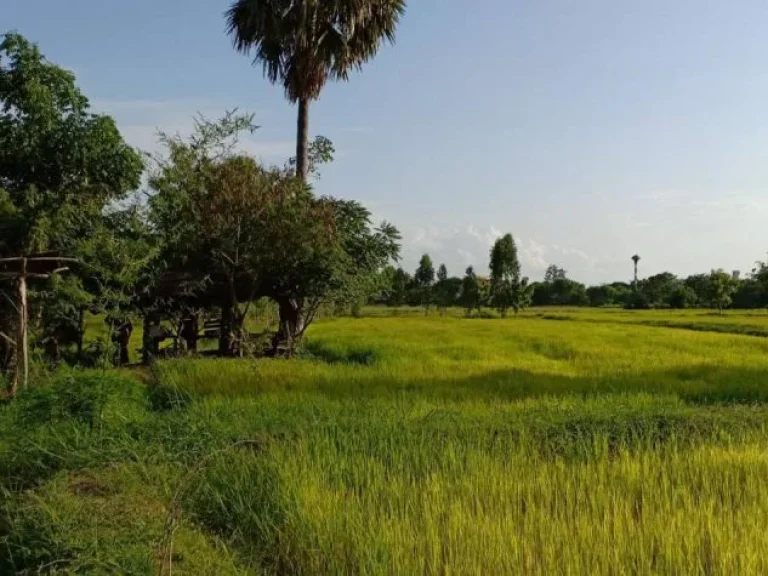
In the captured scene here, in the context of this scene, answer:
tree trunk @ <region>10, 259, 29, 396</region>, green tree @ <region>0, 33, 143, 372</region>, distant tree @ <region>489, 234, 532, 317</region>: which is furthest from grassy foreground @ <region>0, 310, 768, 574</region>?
distant tree @ <region>489, 234, 532, 317</region>

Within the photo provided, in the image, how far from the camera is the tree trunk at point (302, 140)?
16.2 m

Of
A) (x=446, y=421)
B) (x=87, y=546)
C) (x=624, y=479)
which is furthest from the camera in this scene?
(x=446, y=421)

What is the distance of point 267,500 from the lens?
486cm

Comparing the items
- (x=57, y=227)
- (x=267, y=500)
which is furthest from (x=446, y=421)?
(x=57, y=227)

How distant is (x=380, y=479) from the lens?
17.1 feet

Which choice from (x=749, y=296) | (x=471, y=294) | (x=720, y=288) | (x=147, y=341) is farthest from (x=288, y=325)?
(x=749, y=296)

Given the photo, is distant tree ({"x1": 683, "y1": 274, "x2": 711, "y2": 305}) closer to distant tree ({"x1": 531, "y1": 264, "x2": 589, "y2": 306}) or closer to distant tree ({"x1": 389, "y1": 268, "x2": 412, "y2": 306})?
distant tree ({"x1": 531, "y1": 264, "x2": 589, "y2": 306})

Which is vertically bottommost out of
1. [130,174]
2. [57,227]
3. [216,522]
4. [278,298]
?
[216,522]

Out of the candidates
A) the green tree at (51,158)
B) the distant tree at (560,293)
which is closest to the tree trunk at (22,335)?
the green tree at (51,158)

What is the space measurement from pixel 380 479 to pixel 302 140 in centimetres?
1223

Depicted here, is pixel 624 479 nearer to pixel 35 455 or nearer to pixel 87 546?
pixel 87 546

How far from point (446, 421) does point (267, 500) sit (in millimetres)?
2892

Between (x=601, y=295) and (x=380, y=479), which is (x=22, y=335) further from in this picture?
(x=601, y=295)

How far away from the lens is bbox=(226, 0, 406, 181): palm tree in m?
16.3
